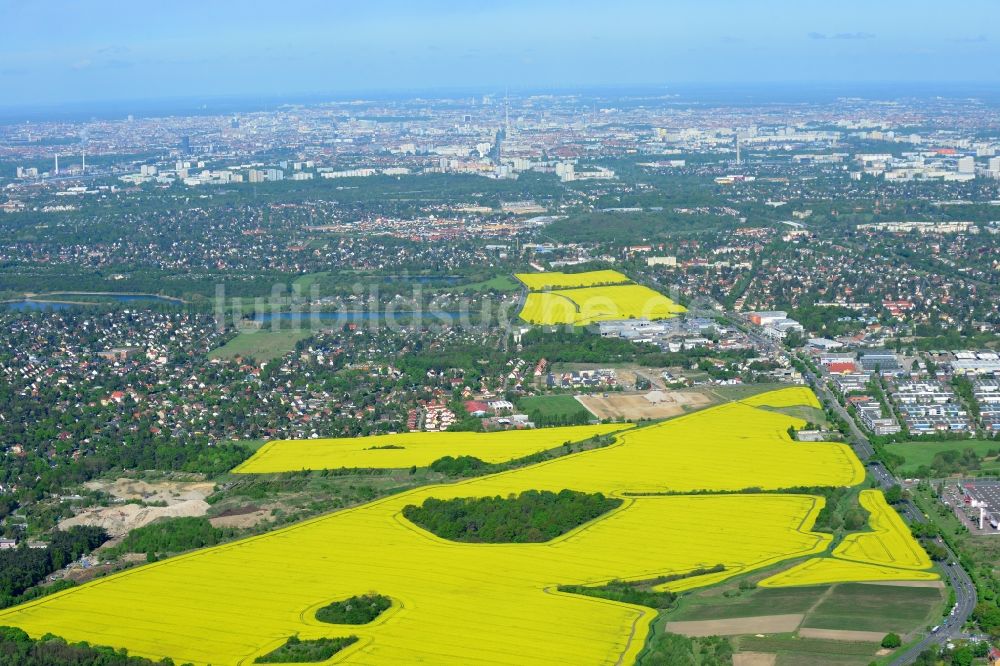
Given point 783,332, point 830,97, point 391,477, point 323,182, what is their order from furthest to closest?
point 830,97
point 323,182
point 783,332
point 391,477

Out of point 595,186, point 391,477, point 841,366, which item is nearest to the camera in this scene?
point 391,477

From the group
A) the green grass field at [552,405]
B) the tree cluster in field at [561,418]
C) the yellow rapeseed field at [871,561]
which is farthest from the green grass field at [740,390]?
the yellow rapeseed field at [871,561]

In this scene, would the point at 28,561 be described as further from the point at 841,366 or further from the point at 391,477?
the point at 841,366

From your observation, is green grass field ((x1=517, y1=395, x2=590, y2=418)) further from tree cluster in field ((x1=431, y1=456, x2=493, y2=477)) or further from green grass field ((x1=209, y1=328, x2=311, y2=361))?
green grass field ((x1=209, y1=328, x2=311, y2=361))

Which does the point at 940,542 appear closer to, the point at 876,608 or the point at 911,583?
Result: the point at 911,583

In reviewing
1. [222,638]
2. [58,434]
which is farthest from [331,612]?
[58,434]

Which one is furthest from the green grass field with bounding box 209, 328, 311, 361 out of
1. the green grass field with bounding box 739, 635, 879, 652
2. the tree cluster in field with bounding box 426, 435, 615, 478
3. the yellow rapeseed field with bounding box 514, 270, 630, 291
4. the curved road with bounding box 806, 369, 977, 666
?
the green grass field with bounding box 739, 635, 879, 652

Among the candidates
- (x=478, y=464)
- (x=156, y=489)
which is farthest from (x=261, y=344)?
(x=478, y=464)

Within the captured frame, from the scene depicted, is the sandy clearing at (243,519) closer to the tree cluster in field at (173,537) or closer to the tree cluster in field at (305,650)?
the tree cluster in field at (173,537)
